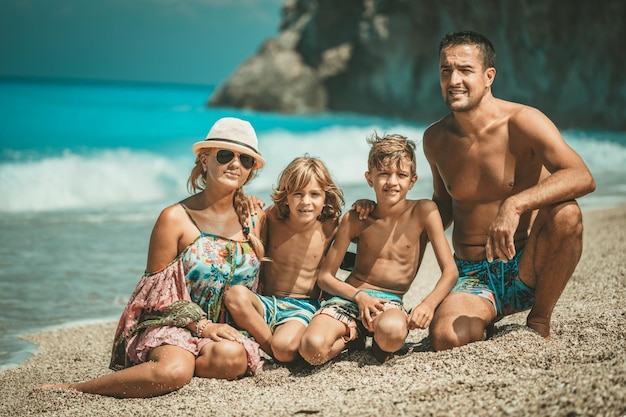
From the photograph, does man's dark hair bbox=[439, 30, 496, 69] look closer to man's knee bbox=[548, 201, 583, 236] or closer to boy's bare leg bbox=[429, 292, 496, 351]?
man's knee bbox=[548, 201, 583, 236]

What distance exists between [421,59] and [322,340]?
3143 cm

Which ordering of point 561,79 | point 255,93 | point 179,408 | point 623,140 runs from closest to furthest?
point 179,408 < point 623,140 < point 561,79 < point 255,93

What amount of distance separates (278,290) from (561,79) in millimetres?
24467

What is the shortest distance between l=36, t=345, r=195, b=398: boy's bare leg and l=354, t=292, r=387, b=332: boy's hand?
868 millimetres

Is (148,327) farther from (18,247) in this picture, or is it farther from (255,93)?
(255,93)

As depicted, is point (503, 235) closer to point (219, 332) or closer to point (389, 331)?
point (389, 331)

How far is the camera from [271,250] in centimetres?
389

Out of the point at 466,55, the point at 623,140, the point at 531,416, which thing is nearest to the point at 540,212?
the point at 466,55

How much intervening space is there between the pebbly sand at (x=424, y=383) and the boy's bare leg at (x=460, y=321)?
10cm

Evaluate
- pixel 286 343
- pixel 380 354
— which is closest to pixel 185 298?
pixel 286 343

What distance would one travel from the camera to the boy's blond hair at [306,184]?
3732 millimetres

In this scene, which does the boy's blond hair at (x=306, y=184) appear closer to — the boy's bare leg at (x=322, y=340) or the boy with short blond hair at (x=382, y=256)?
the boy with short blond hair at (x=382, y=256)

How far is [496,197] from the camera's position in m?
3.80

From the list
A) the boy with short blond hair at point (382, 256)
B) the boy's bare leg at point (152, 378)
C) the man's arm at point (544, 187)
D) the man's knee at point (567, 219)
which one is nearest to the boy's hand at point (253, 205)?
the boy with short blond hair at point (382, 256)
